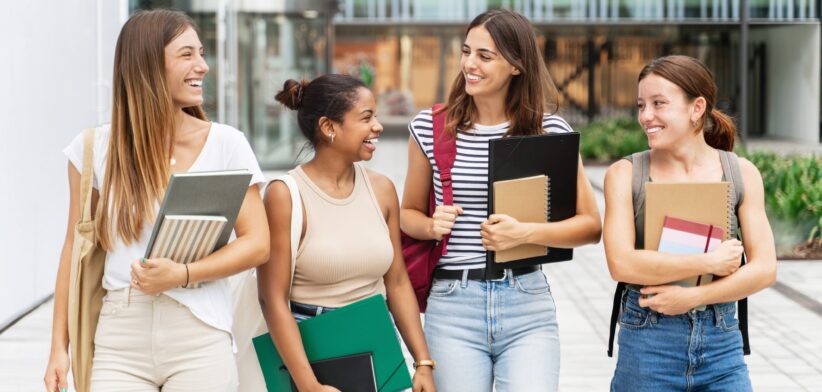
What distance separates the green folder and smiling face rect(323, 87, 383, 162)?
438mm

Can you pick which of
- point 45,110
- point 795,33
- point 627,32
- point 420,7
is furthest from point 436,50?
point 45,110

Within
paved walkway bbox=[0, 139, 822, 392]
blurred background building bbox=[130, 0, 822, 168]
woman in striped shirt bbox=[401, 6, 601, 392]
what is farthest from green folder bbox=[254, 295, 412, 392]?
blurred background building bbox=[130, 0, 822, 168]

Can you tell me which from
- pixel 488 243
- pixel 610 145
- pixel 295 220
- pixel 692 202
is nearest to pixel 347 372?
pixel 295 220

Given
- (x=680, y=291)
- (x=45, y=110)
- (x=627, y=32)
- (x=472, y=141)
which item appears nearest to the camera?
(x=680, y=291)

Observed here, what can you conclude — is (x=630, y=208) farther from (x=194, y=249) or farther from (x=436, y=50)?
(x=436, y=50)

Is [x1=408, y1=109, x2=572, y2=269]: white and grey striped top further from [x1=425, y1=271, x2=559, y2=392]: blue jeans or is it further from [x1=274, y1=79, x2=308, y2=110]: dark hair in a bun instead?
[x1=274, y1=79, x2=308, y2=110]: dark hair in a bun

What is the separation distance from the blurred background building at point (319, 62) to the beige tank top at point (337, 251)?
5.27 meters

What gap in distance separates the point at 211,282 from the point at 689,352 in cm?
135

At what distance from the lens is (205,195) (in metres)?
3.02

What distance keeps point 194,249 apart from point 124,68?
520mm

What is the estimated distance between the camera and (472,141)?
3754 millimetres

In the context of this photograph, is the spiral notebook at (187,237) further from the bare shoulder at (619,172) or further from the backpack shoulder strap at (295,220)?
the bare shoulder at (619,172)

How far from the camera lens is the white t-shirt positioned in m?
3.19

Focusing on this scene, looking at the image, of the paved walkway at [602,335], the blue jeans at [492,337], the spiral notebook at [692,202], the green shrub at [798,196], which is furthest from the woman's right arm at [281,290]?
the green shrub at [798,196]
